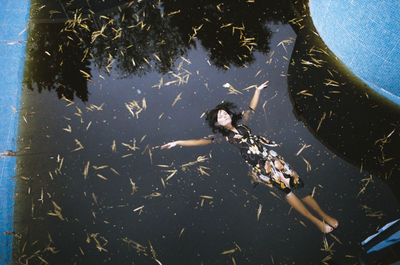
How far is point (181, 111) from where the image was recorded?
328 cm

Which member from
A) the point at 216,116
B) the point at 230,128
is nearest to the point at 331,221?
the point at 230,128

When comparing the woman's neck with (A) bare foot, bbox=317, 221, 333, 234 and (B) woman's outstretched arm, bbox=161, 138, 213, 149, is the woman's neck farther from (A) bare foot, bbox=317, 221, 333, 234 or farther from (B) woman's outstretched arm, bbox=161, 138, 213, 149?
(A) bare foot, bbox=317, 221, 333, 234

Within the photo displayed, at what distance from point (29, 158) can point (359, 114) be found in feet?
13.0

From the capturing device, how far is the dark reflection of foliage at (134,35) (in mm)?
3504

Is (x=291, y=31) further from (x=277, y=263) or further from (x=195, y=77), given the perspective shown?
(x=277, y=263)

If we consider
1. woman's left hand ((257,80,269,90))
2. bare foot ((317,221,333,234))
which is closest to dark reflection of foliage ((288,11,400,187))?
woman's left hand ((257,80,269,90))

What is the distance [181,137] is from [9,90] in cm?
233

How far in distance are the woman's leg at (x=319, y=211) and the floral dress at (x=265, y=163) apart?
17 cm

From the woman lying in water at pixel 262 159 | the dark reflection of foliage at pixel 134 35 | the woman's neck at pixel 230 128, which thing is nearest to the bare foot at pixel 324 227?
the woman lying in water at pixel 262 159

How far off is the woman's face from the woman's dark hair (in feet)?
0.12

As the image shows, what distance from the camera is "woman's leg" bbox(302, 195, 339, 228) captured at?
283 cm

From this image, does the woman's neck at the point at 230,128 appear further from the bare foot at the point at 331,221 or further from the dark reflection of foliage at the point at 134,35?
the bare foot at the point at 331,221

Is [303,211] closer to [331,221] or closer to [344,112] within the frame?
[331,221]

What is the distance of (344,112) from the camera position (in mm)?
3219
